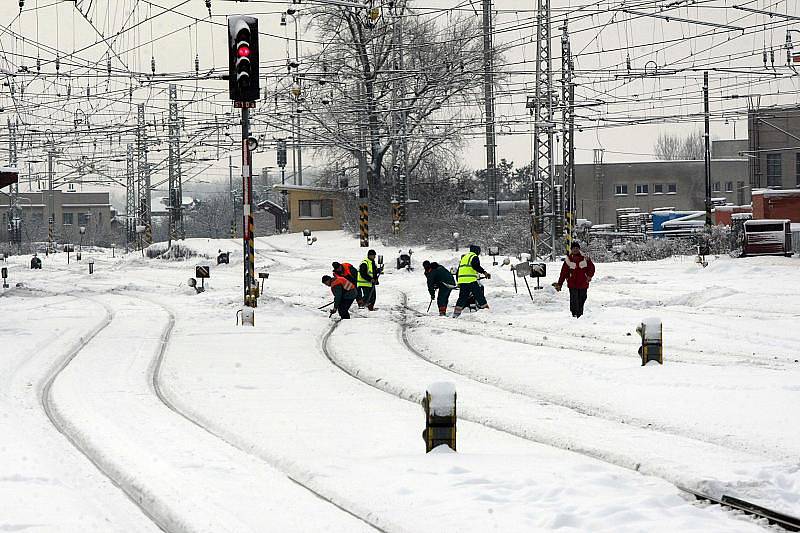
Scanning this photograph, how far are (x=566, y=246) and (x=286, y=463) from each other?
30.3 metres

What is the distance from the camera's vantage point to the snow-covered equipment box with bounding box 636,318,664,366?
15656 mm

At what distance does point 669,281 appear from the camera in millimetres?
33688

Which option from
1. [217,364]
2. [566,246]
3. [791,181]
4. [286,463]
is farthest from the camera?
[791,181]

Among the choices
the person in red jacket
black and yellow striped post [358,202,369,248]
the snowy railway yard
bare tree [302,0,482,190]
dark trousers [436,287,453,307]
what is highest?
bare tree [302,0,482,190]

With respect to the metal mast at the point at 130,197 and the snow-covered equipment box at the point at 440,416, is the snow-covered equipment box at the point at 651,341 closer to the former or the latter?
the snow-covered equipment box at the point at 440,416

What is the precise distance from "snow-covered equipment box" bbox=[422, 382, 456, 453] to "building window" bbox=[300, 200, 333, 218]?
64.9m

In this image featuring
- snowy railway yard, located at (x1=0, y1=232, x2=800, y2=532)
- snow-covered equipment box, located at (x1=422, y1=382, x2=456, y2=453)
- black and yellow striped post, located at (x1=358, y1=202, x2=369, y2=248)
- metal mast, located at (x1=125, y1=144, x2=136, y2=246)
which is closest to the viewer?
snowy railway yard, located at (x1=0, y1=232, x2=800, y2=532)

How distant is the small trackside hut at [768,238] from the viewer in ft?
125

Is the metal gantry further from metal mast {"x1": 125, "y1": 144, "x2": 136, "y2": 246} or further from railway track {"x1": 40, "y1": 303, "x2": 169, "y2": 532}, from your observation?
railway track {"x1": 40, "y1": 303, "x2": 169, "y2": 532}

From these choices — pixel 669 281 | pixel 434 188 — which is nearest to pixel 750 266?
pixel 669 281

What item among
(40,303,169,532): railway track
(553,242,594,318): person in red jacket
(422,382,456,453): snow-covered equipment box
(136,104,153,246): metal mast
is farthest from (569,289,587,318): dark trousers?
(136,104,153,246): metal mast

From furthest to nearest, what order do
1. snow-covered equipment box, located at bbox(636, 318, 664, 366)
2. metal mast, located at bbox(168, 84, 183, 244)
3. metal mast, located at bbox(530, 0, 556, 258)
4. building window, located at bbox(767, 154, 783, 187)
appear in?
building window, located at bbox(767, 154, 783, 187), metal mast, located at bbox(168, 84, 183, 244), metal mast, located at bbox(530, 0, 556, 258), snow-covered equipment box, located at bbox(636, 318, 664, 366)

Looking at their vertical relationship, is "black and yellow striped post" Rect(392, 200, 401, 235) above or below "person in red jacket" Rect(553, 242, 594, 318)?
above

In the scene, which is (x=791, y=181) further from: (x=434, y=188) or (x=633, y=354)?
(x=633, y=354)
